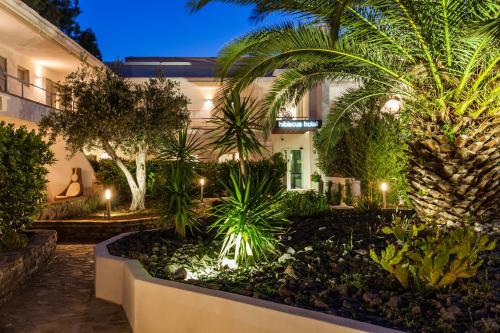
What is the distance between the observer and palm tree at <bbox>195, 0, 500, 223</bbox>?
23.3ft

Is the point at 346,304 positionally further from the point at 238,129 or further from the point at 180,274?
the point at 238,129

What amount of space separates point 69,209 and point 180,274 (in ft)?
31.9

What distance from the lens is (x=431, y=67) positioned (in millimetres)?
7562

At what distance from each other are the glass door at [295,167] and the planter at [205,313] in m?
18.4

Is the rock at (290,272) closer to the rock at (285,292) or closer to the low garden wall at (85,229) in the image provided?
the rock at (285,292)

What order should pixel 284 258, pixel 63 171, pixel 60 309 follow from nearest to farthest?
pixel 60 309, pixel 284 258, pixel 63 171

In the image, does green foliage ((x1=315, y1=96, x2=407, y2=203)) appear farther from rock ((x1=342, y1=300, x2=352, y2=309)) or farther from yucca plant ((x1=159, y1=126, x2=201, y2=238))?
rock ((x1=342, y1=300, x2=352, y2=309))

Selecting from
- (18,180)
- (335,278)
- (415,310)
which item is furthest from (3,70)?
(415,310)

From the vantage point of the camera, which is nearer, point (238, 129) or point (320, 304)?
point (320, 304)

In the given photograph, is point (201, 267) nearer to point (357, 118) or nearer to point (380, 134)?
point (380, 134)

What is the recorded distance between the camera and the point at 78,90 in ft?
47.3

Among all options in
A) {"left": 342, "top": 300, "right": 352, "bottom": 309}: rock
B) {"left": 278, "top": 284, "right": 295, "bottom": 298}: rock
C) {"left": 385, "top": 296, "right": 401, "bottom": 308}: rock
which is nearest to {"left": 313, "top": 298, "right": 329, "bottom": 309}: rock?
{"left": 342, "top": 300, "right": 352, "bottom": 309}: rock

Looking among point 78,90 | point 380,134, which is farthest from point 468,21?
point 78,90

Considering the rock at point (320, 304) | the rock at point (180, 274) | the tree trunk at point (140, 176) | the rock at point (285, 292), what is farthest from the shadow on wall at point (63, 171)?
the rock at point (320, 304)
